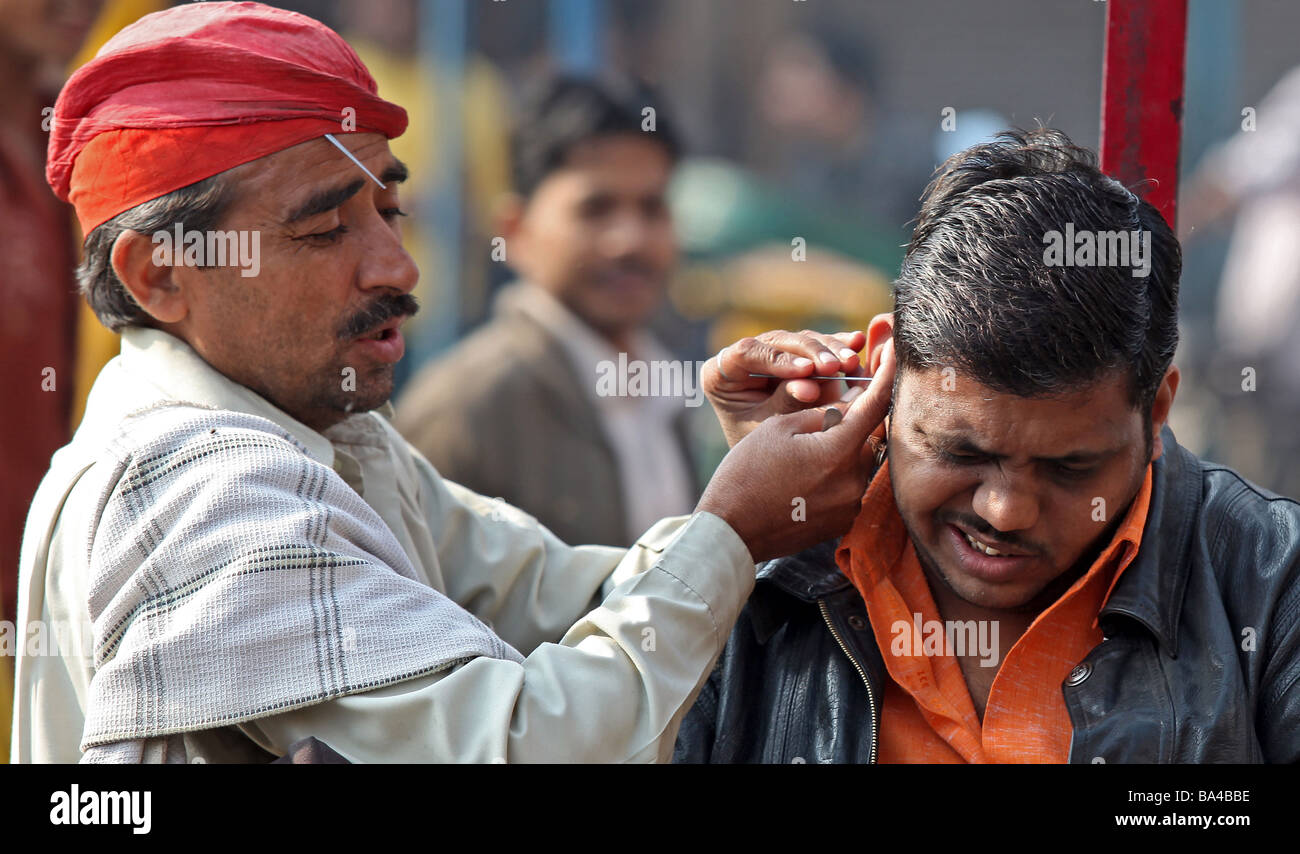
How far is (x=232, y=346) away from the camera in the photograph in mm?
2711

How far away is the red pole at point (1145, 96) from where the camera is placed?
2709mm

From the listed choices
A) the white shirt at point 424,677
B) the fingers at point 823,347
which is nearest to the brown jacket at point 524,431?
the white shirt at point 424,677

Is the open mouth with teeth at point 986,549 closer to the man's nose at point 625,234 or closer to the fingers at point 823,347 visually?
the fingers at point 823,347

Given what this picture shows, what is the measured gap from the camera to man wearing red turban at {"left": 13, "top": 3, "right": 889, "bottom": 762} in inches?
86.6

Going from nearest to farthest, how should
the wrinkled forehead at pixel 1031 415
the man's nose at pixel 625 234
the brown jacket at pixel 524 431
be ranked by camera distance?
1. the wrinkled forehead at pixel 1031 415
2. the brown jacket at pixel 524 431
3. the man's nose at pixel 625 234

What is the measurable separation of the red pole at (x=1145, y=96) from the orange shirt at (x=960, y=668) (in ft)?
1.91

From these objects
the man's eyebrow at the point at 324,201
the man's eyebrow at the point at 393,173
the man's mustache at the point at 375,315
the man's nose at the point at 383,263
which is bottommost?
the man's mustache at the point at 375,315

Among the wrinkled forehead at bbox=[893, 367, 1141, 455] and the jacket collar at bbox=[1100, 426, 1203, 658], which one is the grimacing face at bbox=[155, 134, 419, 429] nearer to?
the wrinkled forehead at bbox=[893, 367, 1141, 455]

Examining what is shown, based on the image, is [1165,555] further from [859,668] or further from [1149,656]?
[859,668]

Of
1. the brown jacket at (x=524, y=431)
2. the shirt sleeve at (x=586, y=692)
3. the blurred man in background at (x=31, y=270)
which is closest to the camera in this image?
the shirt sleeve at (x=586, y=692)

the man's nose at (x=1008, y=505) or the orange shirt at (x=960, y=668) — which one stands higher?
the man's nose at (x=1008, y=505)

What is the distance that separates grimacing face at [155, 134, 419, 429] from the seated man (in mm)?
941

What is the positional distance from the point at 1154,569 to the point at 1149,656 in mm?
155

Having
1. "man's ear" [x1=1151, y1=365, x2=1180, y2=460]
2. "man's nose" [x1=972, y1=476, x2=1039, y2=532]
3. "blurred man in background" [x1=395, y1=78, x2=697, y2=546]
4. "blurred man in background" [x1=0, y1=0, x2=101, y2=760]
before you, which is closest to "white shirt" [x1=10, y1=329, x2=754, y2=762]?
"man's nose" [x1=972, y1=476, x2=1039, y2=532]
